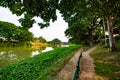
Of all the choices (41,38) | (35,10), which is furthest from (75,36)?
(41,38)

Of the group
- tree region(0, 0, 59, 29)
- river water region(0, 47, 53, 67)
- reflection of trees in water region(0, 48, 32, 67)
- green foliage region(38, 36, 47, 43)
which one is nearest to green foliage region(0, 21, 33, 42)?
river water region(0, 47, 53, 67)

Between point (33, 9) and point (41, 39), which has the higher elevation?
point (41, 39)

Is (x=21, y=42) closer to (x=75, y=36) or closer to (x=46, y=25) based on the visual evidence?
(x=75, y=36)

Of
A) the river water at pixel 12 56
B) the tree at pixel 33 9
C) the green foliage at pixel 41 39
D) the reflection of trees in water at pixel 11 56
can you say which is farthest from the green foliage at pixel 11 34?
the tree at pixel 33 9

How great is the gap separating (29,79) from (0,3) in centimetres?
800

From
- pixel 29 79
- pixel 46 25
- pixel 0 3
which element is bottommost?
pixel 29 79

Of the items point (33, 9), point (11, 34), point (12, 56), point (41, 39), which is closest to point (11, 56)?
point (12, 56)

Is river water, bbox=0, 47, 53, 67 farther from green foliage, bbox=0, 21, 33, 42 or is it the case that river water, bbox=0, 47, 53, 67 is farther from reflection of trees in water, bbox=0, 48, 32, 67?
green foliage, bbox=0, 21, 33, 42

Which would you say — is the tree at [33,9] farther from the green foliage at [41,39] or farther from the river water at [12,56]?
the green foliage at [41,39]

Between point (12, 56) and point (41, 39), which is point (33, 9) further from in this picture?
point (41, 39)

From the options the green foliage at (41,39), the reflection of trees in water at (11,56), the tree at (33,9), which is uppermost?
the green foliage at (41,39)

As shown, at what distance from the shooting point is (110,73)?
49.5ft

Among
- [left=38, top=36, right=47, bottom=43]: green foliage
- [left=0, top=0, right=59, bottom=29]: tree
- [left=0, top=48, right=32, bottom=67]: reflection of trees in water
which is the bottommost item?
[left=0, top=48, right=32, bottom=67]: reflection of trees in water

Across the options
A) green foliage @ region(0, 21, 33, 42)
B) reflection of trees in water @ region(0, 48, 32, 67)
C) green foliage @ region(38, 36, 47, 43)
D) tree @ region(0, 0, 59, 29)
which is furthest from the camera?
green foliage @ region(38, 36, 47, 43)
